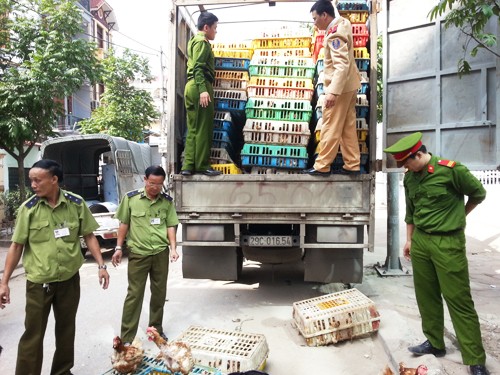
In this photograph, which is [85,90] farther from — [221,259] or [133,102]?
[221,259]

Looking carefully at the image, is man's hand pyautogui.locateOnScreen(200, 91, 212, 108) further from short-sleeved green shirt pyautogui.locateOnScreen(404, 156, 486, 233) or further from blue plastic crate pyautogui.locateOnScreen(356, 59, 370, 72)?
short-sleeved green shirt pyautogui.locateOnScreen(404, 156, 486, 233)

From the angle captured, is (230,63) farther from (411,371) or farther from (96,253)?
(411,371)

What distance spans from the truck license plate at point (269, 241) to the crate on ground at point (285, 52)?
2.31 metres

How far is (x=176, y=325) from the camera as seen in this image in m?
4.59

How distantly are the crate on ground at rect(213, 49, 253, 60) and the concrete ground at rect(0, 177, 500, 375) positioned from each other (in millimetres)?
3232

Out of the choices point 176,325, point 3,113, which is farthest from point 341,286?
point 3,113

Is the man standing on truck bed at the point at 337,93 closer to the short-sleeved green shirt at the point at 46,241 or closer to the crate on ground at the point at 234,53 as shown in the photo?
the crate on ground at the point at 234,53

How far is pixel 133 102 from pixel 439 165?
14123mm

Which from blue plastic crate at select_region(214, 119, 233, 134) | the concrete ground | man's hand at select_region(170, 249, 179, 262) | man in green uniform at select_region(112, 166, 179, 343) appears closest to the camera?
the concrete ground

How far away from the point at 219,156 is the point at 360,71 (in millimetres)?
1945

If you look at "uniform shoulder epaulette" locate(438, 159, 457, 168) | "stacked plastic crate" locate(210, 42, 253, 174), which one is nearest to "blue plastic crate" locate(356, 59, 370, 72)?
"stacked plastic crate" locate(210, 42, 253, 174)

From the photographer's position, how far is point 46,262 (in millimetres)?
2963

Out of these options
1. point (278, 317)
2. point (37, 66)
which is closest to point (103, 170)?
point (37, 66)

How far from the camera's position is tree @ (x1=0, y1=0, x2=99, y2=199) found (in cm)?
907
